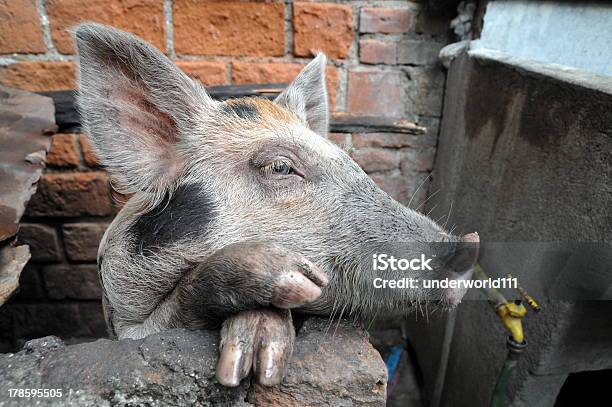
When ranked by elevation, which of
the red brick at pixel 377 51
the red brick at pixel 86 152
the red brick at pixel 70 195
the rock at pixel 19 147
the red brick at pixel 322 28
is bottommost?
the red brick at pixel 70 195

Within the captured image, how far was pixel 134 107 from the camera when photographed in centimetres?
113

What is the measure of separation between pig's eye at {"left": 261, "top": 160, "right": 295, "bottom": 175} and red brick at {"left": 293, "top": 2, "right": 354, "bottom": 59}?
1.17 m

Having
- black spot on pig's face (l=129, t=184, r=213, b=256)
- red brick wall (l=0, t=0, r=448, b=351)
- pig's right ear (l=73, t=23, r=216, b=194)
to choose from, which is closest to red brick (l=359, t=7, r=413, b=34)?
red brick wall (l=0, t=0, r=448, b=351)

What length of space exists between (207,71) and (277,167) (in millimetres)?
1138

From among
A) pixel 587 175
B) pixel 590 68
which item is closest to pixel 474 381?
pixel 587 175

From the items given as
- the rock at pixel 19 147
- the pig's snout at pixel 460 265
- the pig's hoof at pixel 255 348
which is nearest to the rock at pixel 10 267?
the rock at pixel 19 147

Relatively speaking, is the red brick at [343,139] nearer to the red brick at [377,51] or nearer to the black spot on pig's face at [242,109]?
the red brick at [377,51]

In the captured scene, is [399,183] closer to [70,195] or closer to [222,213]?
[222,213]

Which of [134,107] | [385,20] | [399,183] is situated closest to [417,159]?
[399,183]

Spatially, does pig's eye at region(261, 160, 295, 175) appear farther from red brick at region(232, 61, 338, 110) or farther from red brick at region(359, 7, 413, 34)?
red brick at region(359, 7, 413, 34)

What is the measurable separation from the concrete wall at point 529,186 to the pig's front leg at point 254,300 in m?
0.91

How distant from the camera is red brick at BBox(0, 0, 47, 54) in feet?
5.94

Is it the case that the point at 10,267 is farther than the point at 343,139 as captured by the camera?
No

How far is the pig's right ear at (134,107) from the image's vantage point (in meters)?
1.05
